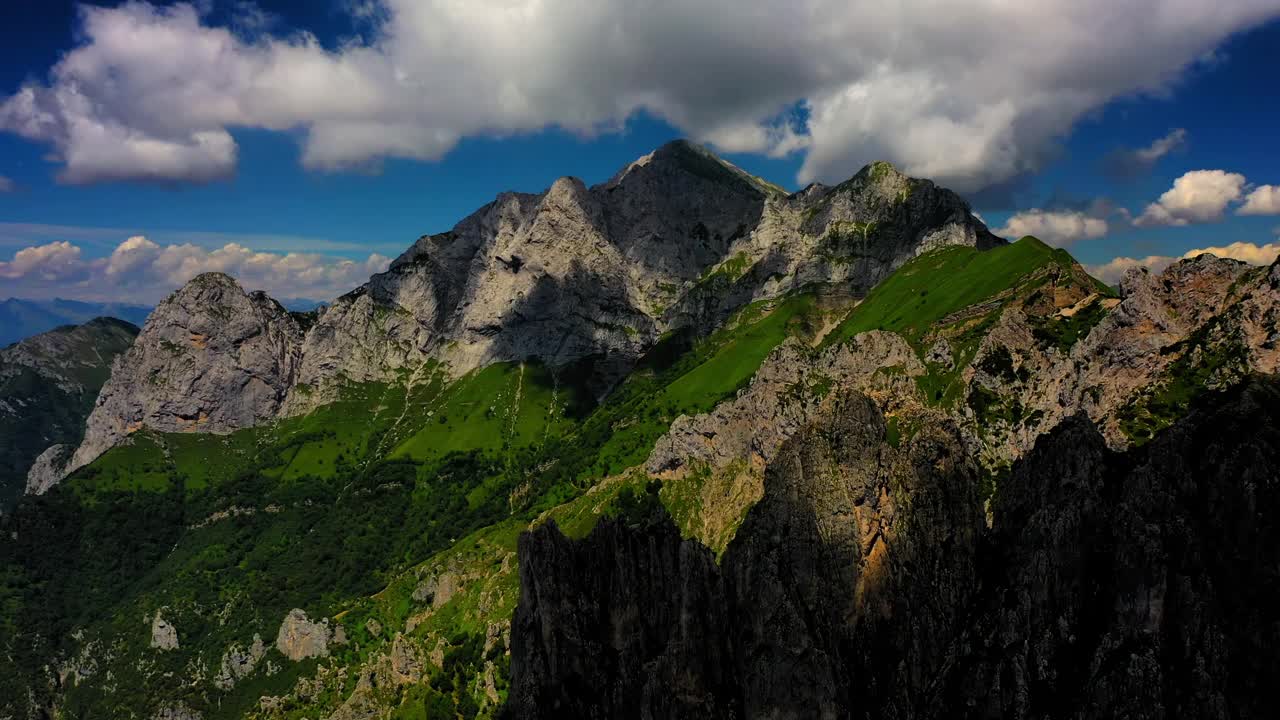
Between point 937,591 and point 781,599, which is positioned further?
point 937,591

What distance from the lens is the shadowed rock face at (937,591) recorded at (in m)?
51.2

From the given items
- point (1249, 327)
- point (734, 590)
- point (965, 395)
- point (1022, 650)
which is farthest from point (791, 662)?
point (965, 395)

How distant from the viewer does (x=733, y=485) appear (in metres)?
164

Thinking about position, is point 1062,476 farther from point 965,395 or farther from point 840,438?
point 965,395

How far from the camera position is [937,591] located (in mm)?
70938

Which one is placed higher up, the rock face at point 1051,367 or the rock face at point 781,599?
the rock face at point 1051,367

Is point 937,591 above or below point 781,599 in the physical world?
above

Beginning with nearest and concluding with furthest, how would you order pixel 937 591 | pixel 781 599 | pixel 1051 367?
pixel 781 599, pixel 937 591, pixel 1051 367

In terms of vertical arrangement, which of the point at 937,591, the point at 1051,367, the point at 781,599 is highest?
the point at 1051,367

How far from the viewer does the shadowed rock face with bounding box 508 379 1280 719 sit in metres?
51.2

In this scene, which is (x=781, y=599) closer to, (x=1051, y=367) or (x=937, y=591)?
(x=937, y=591)

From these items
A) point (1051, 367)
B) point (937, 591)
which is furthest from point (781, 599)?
point (1051, 367)

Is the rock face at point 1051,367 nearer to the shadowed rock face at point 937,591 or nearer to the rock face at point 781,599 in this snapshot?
the shadowed rock face at point 937,591

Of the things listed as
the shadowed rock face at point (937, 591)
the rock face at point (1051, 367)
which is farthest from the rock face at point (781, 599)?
the rock face at point (1051, 367)
